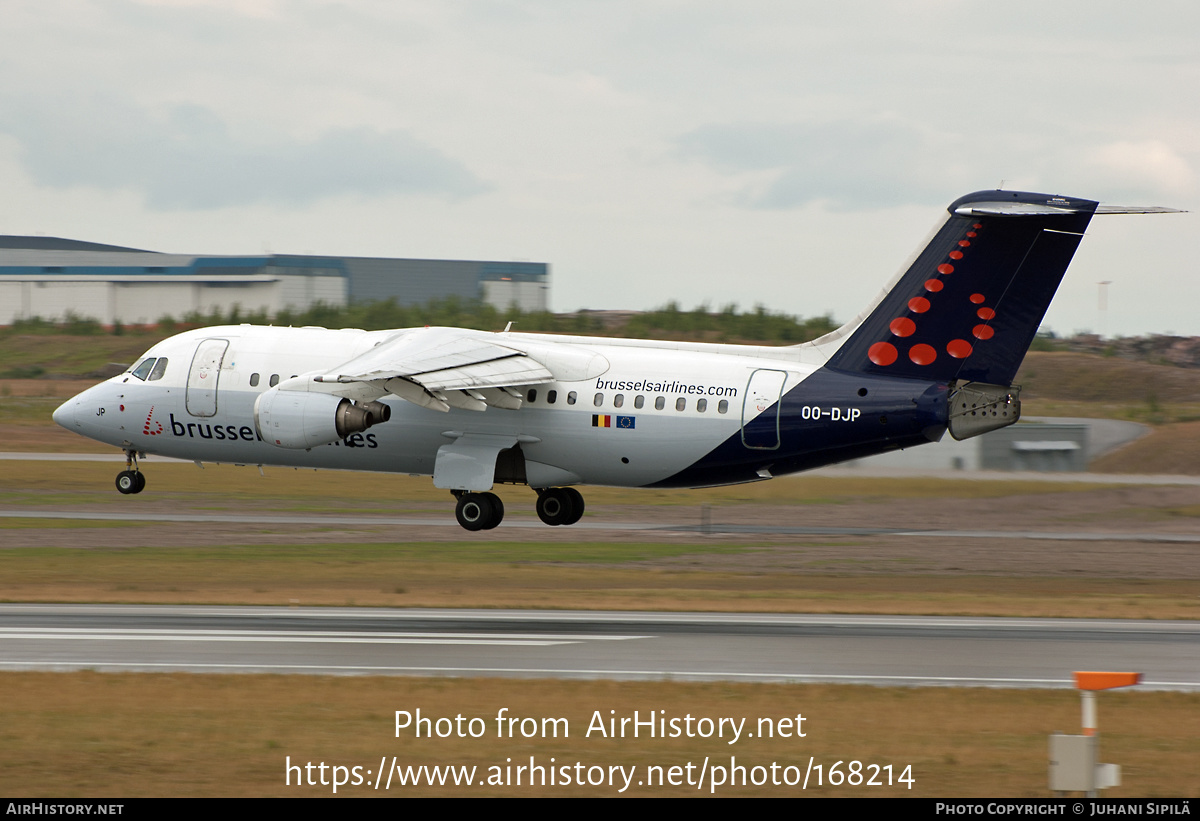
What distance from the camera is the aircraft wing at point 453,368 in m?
31.2

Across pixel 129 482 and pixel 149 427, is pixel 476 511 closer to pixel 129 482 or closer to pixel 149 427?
pixel 149 427

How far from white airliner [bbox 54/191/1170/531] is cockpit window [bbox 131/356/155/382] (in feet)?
1.02

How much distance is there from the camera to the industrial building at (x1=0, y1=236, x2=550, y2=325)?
353 feet

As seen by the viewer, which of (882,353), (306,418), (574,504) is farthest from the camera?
(574,504)

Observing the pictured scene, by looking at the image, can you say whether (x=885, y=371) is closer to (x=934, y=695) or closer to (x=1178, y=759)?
(x=934, y=695)

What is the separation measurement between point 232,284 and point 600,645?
304ft

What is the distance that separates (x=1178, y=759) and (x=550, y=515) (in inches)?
859

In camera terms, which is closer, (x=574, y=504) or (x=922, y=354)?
(x=922, y=354)

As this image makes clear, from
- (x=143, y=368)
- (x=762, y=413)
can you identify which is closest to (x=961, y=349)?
(x=762, y=413)

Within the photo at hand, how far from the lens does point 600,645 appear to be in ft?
75.6

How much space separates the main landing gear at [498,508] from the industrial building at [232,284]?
69.7 meters

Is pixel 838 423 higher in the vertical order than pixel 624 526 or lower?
higher

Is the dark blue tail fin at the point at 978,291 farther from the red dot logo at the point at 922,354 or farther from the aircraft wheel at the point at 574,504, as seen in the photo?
the aircraft wheel at the point at 574,504
